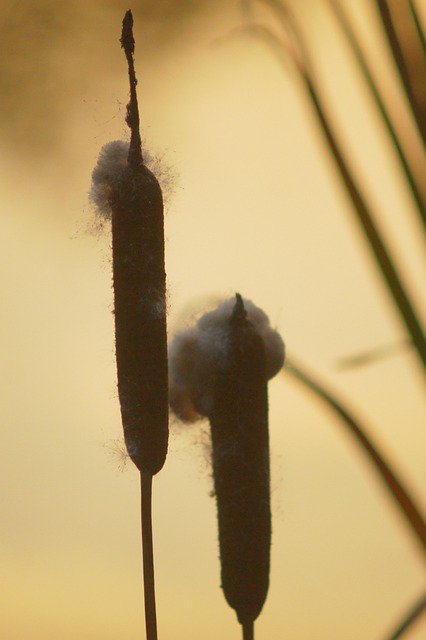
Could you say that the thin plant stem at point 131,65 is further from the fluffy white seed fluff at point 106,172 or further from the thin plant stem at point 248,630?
the thin plant stem at point 248,630

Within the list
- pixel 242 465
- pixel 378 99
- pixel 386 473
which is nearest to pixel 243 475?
pixel 242 465

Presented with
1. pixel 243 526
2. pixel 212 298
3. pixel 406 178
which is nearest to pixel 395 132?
pixel 406 178

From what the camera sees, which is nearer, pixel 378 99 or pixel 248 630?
pixel 248 630

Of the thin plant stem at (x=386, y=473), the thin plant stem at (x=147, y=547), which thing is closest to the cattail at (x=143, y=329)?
the thin plant stem at (x=147, y=547)

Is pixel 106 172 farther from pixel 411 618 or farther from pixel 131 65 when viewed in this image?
pixel 411 618

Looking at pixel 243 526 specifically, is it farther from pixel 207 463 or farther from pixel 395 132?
pixel 395 132

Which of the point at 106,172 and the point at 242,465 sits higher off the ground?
the point at 106,172

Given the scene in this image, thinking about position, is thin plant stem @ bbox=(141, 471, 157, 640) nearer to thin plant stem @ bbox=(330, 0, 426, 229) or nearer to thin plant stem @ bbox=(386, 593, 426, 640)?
thin plant stem @ bbox=(386, 593, 426, 640)

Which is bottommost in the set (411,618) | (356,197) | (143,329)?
(411,618)
